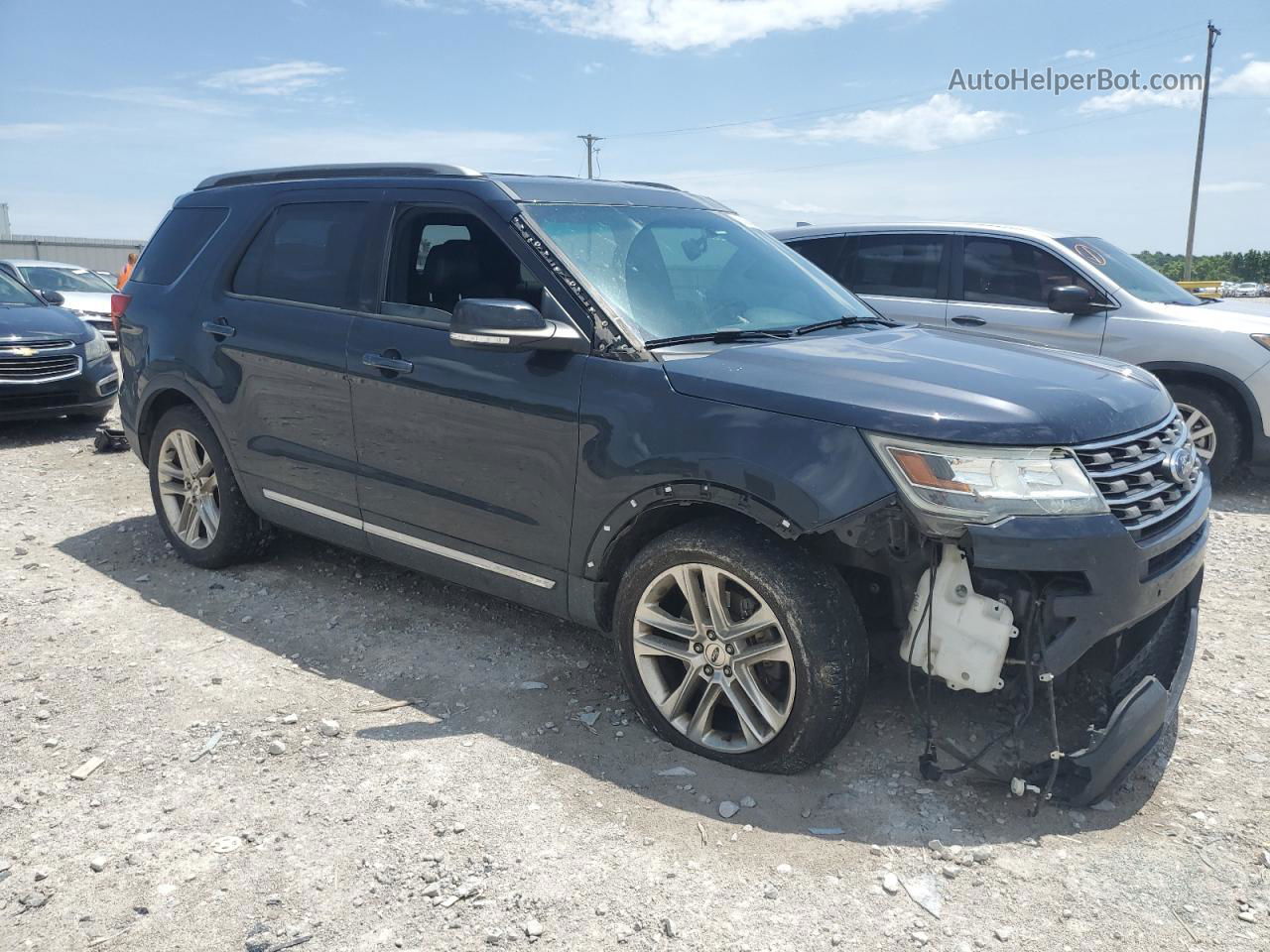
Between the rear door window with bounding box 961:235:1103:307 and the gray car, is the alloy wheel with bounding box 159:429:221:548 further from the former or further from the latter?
the rear door window with bounding box 961:235:1103:307

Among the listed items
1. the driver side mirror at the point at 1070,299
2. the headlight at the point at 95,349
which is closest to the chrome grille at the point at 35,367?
the headlight at the point at 95,349

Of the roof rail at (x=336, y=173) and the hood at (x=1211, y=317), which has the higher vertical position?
the roof rail at (x=336, y=173)

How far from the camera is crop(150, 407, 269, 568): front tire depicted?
194 inches

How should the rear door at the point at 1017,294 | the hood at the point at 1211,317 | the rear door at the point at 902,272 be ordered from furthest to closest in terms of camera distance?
the rear door at the point at 902,272 → the rear door at the point at 1017,294 → the hood at the point at 1211,317

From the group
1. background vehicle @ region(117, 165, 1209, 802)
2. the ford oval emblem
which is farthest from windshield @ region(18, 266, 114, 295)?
the ford oval emblem

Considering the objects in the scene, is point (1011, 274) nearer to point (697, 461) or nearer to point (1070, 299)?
point (1070, 299)

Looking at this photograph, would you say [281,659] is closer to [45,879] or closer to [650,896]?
[45,879]

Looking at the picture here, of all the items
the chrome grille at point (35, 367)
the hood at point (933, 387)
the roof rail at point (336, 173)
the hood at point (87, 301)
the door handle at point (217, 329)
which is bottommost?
the chrome grille at point (35, 367)

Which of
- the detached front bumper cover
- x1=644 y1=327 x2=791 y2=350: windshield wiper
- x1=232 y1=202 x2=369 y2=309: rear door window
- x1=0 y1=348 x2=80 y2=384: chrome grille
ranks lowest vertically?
the detached front bumper cover

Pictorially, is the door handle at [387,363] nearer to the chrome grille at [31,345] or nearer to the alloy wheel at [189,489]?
the alloy wheel at [189,489]

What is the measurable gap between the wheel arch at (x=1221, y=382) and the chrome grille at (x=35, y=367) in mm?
8725

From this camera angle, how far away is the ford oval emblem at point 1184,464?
123 inches

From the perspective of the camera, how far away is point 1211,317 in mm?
6914

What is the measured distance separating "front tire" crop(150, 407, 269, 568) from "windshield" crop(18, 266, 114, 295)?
1195 cm
